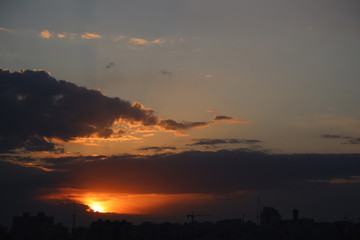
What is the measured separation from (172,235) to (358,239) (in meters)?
76.9

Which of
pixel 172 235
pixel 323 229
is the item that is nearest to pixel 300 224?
pixel 323 229

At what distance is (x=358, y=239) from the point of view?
477ft

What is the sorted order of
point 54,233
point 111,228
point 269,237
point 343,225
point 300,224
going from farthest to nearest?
1. point 343,225
2. point 300,224
3. point 269,237
4. point 54,233
5. point 111,228

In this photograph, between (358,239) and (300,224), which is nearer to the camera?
(358,239)

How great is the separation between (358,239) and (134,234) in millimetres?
67280

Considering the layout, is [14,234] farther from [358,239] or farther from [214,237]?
[358,239]

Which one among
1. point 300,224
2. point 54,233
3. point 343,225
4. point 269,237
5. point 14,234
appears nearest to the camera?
point 14,234

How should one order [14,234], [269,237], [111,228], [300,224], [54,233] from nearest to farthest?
[111,228] → [14,234] → [54,233] → [269,237] → [300,224]

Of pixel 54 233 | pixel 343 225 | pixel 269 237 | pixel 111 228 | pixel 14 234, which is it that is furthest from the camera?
pixel 343 225

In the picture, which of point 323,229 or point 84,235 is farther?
point 323,229

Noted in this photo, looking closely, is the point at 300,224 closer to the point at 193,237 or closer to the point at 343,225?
the point at 343,225

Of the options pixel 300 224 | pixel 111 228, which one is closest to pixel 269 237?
pixel 300 224

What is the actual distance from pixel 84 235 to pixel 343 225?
115026mm

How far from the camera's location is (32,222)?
187 meters
